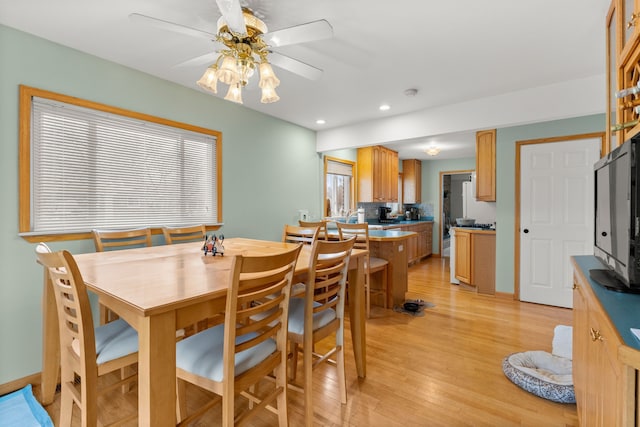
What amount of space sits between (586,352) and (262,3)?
242 cm

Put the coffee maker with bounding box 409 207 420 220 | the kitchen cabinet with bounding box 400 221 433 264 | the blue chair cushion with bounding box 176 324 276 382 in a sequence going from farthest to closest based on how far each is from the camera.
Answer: the coffee maker with bounding box 409 207 420 220 < the kitchen cabinet with bounding box 400 221 433 264 < the blue chair cushion with bounding box 176 324 276 382

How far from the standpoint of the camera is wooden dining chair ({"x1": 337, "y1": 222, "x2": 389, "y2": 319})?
9.90ft

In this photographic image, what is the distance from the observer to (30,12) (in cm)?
185

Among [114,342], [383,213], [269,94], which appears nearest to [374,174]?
[383,213]

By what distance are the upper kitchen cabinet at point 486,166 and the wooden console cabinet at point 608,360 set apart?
9.06ft

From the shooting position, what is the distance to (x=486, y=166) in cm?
404

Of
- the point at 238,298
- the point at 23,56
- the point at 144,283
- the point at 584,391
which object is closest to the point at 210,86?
the point at 144,283

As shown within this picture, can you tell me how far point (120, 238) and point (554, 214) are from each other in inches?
181

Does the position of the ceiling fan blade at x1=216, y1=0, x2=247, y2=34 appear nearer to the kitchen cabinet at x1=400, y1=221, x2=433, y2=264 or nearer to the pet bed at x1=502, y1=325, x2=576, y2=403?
the pet bed at x1=502, y1=325, x2=576, y2=403

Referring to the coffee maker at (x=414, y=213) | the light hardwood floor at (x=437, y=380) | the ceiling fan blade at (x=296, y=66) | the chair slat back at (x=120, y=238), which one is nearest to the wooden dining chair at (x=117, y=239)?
the chair slat back at (x=120, y=238)

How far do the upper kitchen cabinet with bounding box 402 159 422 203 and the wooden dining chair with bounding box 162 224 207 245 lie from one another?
5.12 meters

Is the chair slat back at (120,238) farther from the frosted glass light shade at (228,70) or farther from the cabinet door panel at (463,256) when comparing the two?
the cabinet door panel at (463,256)

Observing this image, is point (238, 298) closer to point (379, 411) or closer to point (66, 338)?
point (66, 338)

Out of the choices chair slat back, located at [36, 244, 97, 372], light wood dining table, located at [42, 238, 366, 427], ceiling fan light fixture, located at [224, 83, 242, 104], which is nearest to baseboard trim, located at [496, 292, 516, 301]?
light wood dining table, located at [42, 238, 366, 427]
